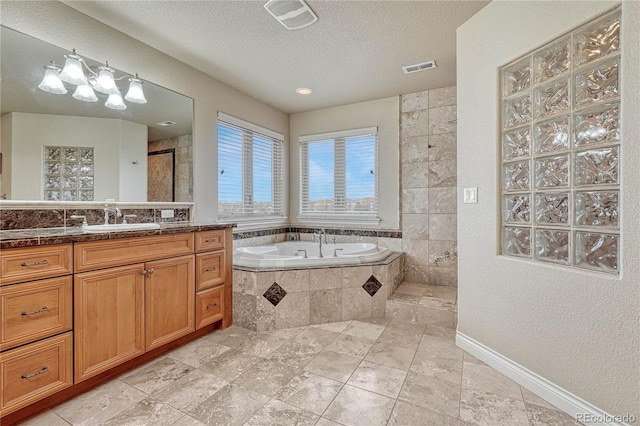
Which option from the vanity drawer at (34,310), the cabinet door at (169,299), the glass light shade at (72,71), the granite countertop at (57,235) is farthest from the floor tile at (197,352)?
the glass light shade at (72,71)

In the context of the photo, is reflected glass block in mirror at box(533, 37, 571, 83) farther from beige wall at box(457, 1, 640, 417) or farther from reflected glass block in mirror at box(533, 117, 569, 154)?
reflected glass block in mirror at box(533, 117, 569, 154)

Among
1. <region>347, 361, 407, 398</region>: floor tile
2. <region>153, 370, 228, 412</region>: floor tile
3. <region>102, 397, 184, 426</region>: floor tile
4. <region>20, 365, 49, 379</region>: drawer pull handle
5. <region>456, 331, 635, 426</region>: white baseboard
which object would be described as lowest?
<region>102, 397, 184, 426</region>: floor tile

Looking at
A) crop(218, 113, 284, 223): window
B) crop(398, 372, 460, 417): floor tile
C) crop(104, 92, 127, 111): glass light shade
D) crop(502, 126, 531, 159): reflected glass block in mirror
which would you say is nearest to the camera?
crop(398, 372, 460, 417): floor tile

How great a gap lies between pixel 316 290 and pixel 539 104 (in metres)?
2.01

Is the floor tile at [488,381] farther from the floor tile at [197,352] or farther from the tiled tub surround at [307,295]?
the floor tile at [197,352]

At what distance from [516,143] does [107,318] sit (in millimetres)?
2597

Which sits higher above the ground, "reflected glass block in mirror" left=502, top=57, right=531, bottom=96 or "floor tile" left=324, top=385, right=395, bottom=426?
"reflected glass block in mirror" left=502, top=57, right=531, bottom=96

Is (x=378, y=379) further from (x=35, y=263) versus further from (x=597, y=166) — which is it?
(x=35, y=263)

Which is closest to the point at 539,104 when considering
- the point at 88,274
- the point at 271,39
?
the point at 271,39

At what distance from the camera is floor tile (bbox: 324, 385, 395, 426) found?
1.39 meters

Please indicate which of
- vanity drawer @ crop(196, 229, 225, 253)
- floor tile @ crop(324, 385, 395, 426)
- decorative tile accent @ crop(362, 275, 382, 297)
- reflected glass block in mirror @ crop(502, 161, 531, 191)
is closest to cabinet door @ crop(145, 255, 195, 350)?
vanity drawer @ crop(196, 229, 225, 253)

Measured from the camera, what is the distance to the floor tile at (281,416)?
1373 mm

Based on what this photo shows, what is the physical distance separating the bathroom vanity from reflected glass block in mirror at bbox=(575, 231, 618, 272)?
2295 mm

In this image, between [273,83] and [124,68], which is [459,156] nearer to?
[273,83]
